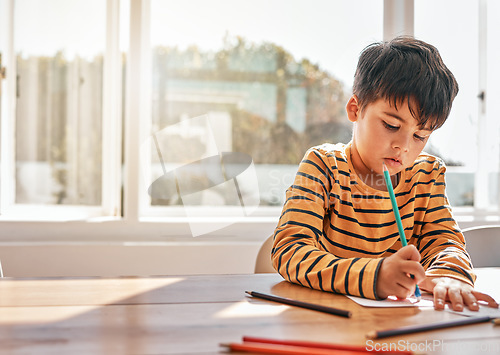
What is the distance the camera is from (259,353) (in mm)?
520

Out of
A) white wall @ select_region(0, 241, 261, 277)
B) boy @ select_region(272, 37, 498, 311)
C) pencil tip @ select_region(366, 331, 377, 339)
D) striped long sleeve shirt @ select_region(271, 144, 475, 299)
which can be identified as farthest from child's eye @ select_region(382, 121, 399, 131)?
white wall @ select_region(0, 241, 261, 277)

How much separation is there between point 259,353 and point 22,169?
1.83 meters

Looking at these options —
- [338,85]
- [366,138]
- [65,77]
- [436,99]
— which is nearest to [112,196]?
[65,77]

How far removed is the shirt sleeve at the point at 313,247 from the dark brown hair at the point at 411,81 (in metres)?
0.19

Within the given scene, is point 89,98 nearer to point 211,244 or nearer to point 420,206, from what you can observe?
point 211,244

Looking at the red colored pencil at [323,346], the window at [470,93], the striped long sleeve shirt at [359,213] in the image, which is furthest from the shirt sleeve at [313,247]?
the window at [470,93]

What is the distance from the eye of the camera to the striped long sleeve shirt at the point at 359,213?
1.02m

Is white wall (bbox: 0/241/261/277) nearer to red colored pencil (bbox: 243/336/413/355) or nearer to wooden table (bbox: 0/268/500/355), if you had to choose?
wooden table (bbox: 0/268/500/355)

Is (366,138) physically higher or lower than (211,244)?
higher

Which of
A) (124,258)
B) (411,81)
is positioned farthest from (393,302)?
(124,258)

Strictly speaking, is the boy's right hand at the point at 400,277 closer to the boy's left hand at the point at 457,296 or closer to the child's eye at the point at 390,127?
the boy's left hand at the point at 457,296

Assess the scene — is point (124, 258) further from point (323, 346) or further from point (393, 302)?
point (323, 346)

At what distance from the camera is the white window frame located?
6.37ft

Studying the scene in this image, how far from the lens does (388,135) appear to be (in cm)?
107
